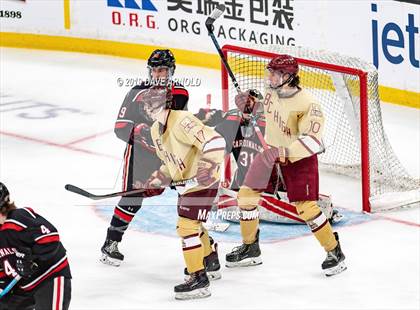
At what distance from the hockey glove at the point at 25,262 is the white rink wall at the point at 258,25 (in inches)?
184

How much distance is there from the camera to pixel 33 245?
5145 millimetres

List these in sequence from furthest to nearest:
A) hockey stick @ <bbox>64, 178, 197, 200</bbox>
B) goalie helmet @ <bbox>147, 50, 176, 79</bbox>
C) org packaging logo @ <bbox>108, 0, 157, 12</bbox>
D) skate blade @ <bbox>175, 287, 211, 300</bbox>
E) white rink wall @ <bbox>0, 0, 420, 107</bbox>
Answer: org packaging logo @ <bbox>108, 0, 157, 12</bbox>
white rink wall @ <bbox>0, 0, 420, 107</bbox>
goalie helmet @ <bbox>147, 50, 176, 79</bbox>
skate blade @ <bbox>175, 287, 211, 300</bbox>
hockey stick @ <bbox>64, 178, 197, 200</bbox>

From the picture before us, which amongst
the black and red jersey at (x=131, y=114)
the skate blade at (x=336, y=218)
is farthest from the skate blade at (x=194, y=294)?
the skate blade at (x=336, y=218)

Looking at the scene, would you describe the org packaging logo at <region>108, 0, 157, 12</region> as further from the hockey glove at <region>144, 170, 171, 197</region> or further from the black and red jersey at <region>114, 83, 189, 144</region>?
the hockey glove at <region>144, 170, 171, 197</region>

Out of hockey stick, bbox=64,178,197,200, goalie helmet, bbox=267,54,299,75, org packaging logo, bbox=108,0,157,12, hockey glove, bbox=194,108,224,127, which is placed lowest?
hockey stick, bbox=64,178,197,200

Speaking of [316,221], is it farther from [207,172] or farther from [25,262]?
[25,262]

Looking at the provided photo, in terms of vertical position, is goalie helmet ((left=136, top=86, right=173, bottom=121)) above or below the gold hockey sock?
above

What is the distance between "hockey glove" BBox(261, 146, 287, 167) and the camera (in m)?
6.52

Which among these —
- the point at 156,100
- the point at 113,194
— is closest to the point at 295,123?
the point at 156,100

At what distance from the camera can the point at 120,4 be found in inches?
427

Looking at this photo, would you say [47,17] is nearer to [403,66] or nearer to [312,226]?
[403,66]

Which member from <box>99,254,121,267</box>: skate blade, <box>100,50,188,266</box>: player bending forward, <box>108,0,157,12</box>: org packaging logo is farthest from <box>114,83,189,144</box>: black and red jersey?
<box>108,0,157,12</box>: org packaging logo

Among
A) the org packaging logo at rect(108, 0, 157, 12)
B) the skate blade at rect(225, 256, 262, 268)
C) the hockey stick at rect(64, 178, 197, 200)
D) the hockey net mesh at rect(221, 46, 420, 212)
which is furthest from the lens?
the org packaging logo at rect(108, 0, 157, 12)

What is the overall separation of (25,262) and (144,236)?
2169 millimetres
